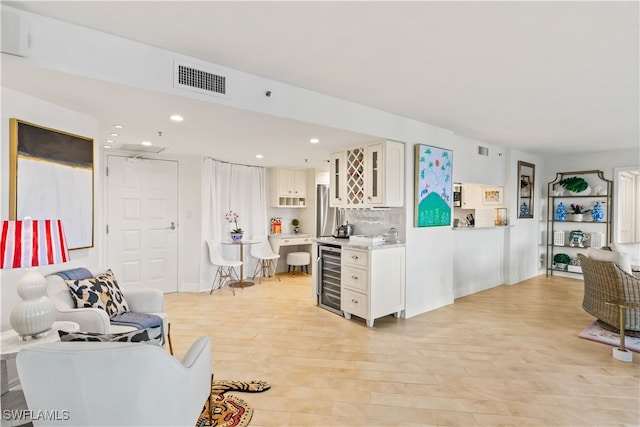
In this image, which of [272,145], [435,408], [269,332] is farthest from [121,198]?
[435,408]

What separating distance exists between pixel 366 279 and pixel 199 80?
2698 mm

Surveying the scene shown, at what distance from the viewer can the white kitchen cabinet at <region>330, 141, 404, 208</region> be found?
3.96 meters

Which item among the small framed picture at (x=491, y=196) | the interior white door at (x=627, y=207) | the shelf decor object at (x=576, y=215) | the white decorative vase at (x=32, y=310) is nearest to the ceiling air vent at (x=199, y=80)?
the white decorative vase at (x=32, y=310)

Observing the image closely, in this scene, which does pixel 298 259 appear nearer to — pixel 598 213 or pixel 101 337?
pixel 101 337

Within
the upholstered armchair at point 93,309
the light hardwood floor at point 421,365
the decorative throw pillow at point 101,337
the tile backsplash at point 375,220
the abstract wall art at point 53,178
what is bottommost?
the light hardwood floor at point 421,365

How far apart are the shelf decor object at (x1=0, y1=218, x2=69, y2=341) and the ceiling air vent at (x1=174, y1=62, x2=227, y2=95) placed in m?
1.28

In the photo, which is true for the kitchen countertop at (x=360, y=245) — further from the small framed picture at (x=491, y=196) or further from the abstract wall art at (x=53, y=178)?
the small framed picture at (x=491, y=196)

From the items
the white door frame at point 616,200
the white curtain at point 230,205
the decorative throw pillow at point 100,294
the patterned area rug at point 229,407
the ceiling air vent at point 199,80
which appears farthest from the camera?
the white door frame at point 616,200

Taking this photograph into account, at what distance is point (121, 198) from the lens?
16.0 ft

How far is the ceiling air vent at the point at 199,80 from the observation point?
2.42 m

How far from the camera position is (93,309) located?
7.73 ft

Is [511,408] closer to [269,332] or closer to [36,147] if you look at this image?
[269,332]

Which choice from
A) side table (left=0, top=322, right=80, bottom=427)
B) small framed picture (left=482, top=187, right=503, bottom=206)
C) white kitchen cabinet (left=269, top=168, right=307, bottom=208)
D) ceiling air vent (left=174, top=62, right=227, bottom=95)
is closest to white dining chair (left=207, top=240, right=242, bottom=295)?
white kitchen cabinet (left=269, top=168, right=307, bottom=208)

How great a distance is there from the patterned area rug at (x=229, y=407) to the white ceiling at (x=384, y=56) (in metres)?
2.22
